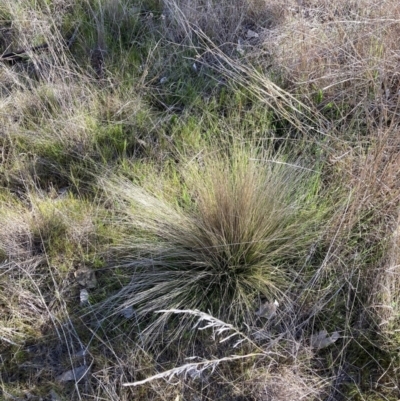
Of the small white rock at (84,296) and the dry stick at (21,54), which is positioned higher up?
the dry stick at (21,54)

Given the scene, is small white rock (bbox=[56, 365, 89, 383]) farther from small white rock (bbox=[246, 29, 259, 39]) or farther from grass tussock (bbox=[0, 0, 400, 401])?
small white rock (bbox=[246, 29, 259, 39])

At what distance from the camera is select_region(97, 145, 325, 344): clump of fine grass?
2.04 meters

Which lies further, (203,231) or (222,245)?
(203,231)

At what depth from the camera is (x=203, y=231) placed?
213cm

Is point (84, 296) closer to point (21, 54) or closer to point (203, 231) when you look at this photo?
point (203, 231)

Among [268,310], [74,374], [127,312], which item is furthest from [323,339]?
[74,374]

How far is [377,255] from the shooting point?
2.10 metres

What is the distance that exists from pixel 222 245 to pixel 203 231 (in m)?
0.14

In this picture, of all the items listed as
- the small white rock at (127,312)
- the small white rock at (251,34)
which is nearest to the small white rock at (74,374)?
the small white rock at (127,312)

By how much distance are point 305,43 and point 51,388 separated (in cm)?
241

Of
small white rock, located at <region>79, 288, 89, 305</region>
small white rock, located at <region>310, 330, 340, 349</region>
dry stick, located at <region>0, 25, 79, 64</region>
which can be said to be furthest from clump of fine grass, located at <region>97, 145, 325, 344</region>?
dry stick, located at <region>0, 25, 79, 64</region>

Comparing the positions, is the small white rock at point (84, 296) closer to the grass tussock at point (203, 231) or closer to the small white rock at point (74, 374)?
the grass tussock at point (203, 231)

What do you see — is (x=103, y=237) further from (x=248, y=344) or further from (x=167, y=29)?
(x=167, y=29)

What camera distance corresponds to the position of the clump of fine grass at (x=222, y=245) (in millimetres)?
2045
